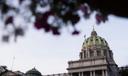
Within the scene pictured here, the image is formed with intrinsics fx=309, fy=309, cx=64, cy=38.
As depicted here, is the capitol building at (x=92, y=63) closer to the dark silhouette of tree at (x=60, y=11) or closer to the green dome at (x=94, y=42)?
the green dome at (x=94, y=42)

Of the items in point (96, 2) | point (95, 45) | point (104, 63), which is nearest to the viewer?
point (96, 2)

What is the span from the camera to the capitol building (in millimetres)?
58875

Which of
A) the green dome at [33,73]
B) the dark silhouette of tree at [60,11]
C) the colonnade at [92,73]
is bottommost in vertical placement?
the dark silhouette of tree at [60,11]

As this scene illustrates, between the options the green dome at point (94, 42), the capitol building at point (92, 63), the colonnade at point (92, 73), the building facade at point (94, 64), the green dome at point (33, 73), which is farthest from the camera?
the green dome at point (94, 42)

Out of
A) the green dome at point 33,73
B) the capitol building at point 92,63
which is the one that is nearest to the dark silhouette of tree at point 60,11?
the capitol building at point 92,63

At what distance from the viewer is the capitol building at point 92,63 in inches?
2318

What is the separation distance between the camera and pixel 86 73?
60.1 m

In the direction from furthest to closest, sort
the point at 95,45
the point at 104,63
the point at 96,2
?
the point at 95,45
the point at 104,63
the point at 96,2

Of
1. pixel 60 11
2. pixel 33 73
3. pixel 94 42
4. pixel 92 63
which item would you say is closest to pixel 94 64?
pixel 92 63

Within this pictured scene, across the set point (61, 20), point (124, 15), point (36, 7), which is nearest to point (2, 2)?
point (36, 7)

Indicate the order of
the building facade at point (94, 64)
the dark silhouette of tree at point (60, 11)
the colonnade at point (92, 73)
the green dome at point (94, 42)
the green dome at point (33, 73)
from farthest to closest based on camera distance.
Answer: the green dome at point (94, 42), the green dome at point (33, 73), the building facade at point (94, 64), the colonnade at point (92, 73), the dark silhouette of tree at point (60, 11)

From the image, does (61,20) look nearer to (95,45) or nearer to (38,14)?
(38,14)

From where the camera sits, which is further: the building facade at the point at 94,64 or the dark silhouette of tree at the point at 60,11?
the building facade at the point at 94,64

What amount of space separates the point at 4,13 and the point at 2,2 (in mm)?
115
